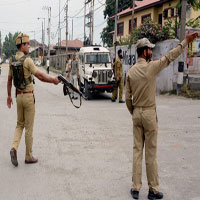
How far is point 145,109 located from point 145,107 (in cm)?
2

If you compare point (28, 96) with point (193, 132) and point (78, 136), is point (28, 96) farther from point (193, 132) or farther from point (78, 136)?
point (193, 132)

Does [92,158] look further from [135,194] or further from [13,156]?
[135,194]

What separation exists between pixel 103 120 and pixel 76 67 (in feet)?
18.5

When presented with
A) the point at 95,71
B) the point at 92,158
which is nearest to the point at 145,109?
the point at 92,158

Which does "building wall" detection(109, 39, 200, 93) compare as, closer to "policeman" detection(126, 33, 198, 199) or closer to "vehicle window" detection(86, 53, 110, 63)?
"vehicle window" detection(86, 53, 110, 63)

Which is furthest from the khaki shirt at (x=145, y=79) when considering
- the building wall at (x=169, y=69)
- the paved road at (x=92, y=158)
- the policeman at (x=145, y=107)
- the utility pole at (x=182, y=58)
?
the building wall at (x=169, y=69)

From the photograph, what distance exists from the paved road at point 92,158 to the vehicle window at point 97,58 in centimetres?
522

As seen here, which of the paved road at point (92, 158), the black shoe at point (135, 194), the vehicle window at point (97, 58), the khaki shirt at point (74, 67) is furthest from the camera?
the vehicle window at point (97, 58)

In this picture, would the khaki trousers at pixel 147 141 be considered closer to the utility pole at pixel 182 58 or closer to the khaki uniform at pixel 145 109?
the khaki uniform at pixel 145 109

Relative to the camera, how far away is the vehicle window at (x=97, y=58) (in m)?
14.7

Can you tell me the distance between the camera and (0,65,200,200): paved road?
13.5 ft

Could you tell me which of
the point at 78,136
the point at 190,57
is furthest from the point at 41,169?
the point at 190,57

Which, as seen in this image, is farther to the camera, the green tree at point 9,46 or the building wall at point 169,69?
the green tree at point 9,46

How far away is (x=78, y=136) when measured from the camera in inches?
279
